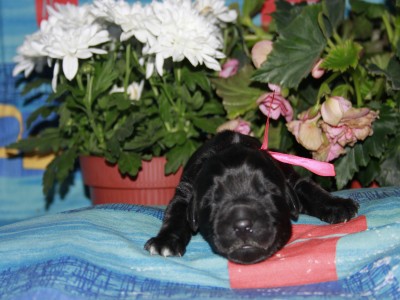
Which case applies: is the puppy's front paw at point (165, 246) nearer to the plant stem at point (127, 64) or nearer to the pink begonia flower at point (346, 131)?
the pink begonia flower at point (346, 131)

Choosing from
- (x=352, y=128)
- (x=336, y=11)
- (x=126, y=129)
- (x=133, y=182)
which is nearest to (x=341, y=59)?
(x=352, y=128)

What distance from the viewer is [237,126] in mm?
2461

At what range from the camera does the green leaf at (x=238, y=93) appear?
253cm

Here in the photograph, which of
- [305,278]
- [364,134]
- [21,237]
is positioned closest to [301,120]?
[364,134]

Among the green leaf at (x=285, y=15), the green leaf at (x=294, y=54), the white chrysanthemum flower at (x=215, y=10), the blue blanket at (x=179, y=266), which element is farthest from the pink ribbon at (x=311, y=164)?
the white chrysanthemum flower at (x=215, y=10)

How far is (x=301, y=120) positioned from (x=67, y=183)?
4.67ft

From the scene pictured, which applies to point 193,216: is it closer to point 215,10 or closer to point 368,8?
point 215,10

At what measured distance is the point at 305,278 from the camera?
145 cm

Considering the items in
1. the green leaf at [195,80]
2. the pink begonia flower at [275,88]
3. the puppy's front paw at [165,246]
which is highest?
the pink begonia flower at [275,88]

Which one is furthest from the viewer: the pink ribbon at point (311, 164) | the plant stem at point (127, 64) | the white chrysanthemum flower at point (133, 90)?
the white chrysanthemum flower at point (133, 90)

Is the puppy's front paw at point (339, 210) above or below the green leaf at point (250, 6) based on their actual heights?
below

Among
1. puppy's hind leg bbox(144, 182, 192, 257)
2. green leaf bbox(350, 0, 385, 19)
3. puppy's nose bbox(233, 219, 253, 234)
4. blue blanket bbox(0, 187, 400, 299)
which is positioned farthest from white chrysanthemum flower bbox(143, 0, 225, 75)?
puppy's nose bbox(233, 219, 253, 234)

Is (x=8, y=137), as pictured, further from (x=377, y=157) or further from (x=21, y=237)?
(x=377, y=157)

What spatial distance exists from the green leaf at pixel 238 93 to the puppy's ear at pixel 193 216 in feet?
2.57
